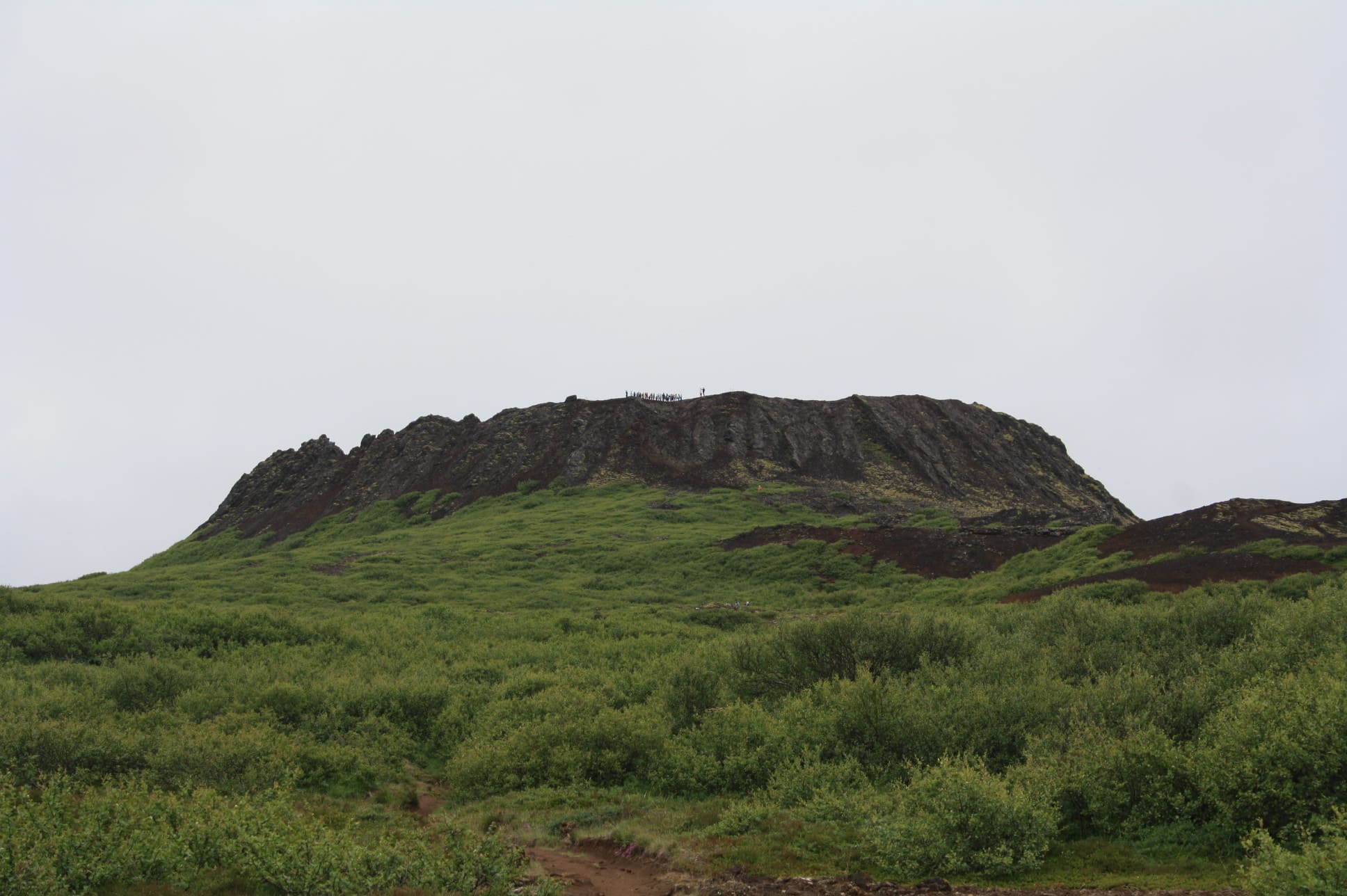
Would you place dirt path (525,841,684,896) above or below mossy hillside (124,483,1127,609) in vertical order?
below

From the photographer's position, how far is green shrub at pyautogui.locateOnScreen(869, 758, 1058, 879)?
A: 1335cm

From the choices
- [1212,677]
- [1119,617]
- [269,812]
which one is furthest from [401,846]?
[1119,617]

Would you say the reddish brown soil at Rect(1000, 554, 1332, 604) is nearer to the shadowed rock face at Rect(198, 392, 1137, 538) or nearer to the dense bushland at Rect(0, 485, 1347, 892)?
the dense bushland at Rect(0, 485, 1347, 892)

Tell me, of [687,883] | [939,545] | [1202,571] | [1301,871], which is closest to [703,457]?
[939,545]

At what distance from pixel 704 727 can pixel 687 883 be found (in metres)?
6.88

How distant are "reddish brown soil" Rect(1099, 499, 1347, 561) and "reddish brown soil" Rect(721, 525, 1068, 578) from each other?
7258mm

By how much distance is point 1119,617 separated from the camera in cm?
2656

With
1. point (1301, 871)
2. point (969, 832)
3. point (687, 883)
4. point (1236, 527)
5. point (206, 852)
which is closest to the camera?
A: point (1301, 871)

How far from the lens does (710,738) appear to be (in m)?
20.2

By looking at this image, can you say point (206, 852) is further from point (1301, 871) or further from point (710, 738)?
point (1301, 871)

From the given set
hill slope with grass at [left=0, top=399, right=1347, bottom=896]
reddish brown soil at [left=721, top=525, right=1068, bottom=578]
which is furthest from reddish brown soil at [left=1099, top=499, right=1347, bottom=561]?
reddish brown soil at [left=721, top=525, right=1068, bottom=578]

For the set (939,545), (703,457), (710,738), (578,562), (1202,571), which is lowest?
(710,738)

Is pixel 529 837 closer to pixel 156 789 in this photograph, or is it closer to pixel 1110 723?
pixel 156 789

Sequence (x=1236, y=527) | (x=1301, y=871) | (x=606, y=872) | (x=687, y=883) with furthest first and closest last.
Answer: (x=1236, y=527) < (x=606, y=872) < (x=687, y=883) < (x=1301, y=871)
